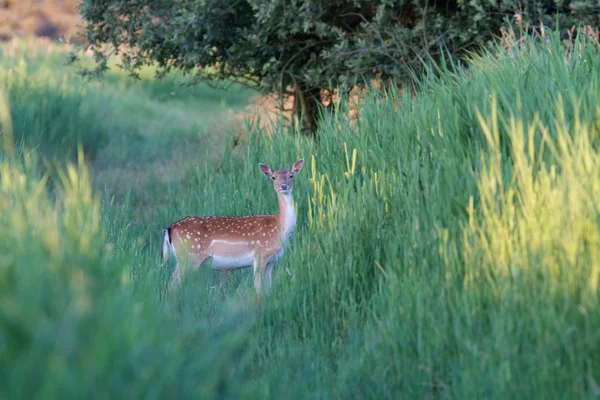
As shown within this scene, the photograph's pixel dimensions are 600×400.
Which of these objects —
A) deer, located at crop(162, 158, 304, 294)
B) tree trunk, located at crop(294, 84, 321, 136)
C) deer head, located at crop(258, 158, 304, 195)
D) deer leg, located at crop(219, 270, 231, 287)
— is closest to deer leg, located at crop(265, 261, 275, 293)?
deer, located at crop(162, 158, 304, 294)

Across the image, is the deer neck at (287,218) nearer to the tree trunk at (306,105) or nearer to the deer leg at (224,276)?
the deer leg at (224,276)

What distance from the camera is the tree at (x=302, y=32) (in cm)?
1006

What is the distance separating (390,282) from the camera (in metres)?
5.09

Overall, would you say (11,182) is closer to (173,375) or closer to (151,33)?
(173,375)

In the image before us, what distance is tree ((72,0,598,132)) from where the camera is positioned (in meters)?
10.1

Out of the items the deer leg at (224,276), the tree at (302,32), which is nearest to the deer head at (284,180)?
the deer leg at (224,276)

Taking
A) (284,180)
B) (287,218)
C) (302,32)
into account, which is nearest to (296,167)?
(284,180)

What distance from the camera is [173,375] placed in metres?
2.93

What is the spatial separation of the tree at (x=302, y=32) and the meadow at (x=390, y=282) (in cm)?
292

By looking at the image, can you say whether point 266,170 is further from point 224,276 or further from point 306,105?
point 306,105

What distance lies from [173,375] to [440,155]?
3026mm

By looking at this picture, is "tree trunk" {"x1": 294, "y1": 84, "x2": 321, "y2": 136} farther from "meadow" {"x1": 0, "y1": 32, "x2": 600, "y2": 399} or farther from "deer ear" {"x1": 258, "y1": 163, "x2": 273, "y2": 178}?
"meadow" {"x1": 0, "y1": 32, "x2": 600, "y2": 399}

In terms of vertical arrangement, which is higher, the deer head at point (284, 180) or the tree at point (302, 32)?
the tree at point (302, 32)

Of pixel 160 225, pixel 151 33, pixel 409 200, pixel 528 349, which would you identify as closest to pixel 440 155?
pixel 409 200
